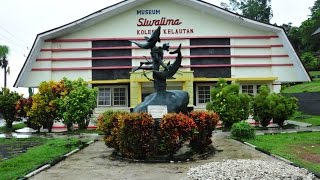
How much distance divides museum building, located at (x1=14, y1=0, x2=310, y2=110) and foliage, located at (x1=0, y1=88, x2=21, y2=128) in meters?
1.60

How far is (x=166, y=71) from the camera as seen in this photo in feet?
48.0

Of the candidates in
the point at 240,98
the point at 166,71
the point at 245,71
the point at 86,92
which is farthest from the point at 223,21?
the point at 166,71

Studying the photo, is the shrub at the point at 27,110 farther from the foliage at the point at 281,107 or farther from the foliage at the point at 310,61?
the foliage at the point at 310,61

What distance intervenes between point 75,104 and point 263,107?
31.9 feet

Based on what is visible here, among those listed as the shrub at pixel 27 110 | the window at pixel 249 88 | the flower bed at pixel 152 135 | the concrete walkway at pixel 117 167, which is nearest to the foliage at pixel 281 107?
the window at pixel 249 88

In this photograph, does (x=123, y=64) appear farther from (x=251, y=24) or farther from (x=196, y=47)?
(x=251, y=24)

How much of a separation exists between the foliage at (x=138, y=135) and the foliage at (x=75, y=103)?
1059 cm

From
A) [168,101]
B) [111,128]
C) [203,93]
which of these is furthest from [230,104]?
[111,128]

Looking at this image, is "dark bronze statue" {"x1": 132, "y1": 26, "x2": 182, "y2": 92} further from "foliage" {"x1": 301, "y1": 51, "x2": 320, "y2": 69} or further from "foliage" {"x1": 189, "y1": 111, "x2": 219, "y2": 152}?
"foliage" {"x1": 301, "y1": 51, "x2": 320, "y2": 69}

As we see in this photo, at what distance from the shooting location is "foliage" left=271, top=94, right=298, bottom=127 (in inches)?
862

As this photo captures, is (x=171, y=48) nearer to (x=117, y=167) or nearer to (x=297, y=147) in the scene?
(x=297, y=147)

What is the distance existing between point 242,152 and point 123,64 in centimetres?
1560

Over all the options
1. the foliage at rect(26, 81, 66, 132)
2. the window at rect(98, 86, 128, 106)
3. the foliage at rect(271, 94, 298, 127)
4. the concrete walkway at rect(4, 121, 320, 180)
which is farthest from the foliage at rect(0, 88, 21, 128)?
the foliage at rect(271, 94, 298, 127)

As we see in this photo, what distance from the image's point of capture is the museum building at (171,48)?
2752cm
